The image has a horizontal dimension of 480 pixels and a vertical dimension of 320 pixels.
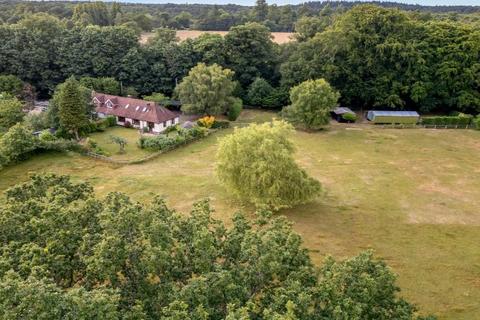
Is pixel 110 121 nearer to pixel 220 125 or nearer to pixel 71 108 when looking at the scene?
pixel 71 108

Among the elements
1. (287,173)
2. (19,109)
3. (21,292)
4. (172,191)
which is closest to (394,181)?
(287,173)

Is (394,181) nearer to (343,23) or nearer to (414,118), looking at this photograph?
(414,118)

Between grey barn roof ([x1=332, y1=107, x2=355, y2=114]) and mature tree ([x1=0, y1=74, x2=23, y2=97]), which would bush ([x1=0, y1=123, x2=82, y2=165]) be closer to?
mature tree ([x1=0, y1=74, x2=23, y2=97])

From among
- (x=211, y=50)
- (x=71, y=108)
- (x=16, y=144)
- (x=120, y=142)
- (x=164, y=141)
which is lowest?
(x=120, y=142)

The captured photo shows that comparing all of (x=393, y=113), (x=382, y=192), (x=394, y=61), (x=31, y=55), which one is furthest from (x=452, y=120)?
(x=31, y=55)

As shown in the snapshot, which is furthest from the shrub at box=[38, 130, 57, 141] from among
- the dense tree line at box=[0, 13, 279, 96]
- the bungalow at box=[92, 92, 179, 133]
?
the dense tree line at box=[0, 13, 279, 96]

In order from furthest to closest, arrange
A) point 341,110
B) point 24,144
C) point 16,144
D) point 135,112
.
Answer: point 341,110
point 135,112
point 24,144
point 16,144
